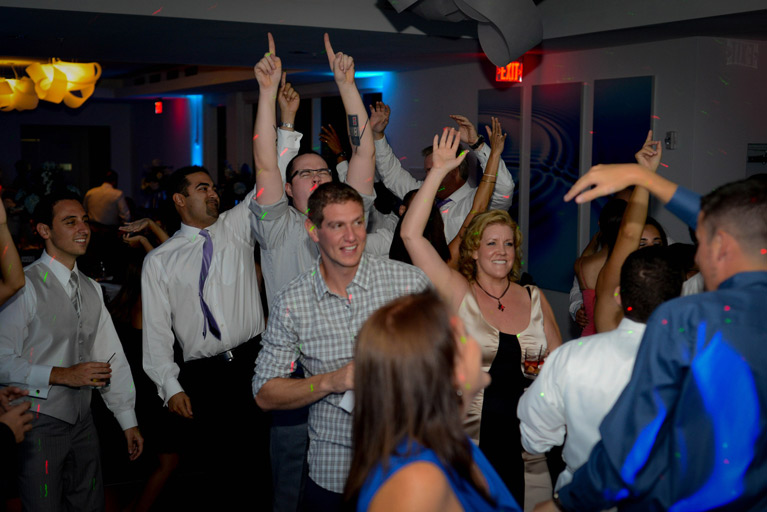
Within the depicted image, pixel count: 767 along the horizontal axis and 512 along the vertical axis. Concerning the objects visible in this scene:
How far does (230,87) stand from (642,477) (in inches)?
406

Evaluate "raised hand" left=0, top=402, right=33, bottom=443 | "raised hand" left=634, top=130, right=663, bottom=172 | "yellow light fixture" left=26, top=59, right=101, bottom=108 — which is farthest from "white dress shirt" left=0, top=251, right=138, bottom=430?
"yellow light fixture" left=26, top=59, right=101, bottom=108

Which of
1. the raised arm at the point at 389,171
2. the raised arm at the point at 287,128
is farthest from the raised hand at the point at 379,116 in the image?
the raised arm at the point at 287,128

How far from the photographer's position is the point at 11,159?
1407cm

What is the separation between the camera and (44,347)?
2.46 m

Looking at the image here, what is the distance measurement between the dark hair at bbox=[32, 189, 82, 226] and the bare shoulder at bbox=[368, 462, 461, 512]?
6.28ft

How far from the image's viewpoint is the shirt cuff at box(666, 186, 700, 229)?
1654mm

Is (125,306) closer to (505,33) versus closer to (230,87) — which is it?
(505,33)

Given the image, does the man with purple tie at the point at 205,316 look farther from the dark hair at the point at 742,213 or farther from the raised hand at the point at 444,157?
the dark hair at the point at 742,213

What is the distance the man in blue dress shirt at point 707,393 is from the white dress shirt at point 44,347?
1805mm

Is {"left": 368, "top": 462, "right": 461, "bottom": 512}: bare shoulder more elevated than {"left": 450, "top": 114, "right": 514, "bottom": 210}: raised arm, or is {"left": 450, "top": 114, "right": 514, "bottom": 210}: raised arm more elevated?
{"left": 450, "top": 114, "right": 514, "bottom": 210}: raised arm

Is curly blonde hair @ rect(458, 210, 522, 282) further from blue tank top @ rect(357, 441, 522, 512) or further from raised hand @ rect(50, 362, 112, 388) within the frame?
blue tank top @ rect(357, 441, 522, 512)

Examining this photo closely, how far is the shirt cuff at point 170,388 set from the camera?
281 cm

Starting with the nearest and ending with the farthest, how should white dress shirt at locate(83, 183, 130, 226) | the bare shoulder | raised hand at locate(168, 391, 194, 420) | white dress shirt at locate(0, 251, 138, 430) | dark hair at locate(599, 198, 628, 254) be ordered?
1. the bare shoulder
2. white dress shirt at locate(0, 251, 138, 430)
3. raised hand at locate(168, 391, 194, 420)
4. dark hair at locate(599, 198, 628, 254)
5. white dress shirt at locate(83, 183, 130, 226)

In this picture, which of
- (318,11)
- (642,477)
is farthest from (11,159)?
(642,477)
